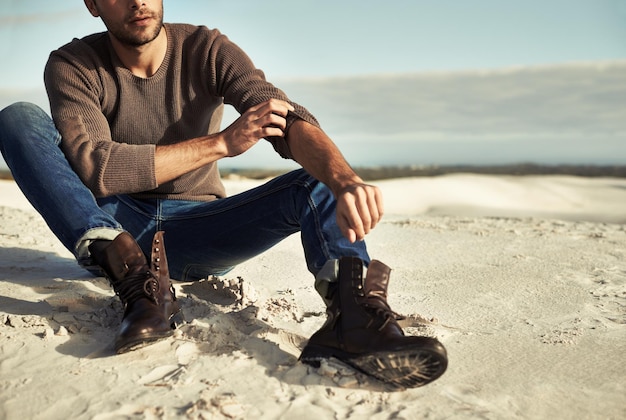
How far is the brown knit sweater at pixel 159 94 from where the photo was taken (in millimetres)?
2217

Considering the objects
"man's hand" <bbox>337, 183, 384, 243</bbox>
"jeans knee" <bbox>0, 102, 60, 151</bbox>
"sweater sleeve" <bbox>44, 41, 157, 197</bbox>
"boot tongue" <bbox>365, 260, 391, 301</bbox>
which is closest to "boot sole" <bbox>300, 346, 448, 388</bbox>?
"boot tongue" <bbox>365, 260, 391, 301</bbox>

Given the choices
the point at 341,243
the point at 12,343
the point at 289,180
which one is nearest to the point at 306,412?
the point at 341,243

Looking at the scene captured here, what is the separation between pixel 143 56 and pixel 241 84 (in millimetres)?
428

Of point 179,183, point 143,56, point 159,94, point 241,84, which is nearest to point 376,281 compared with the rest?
point 241,84

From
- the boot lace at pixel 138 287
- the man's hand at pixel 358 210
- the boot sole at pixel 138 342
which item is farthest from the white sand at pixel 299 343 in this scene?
A: the man's hand at pixel 358 210

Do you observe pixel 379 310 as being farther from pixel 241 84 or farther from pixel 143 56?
pixel 143 56

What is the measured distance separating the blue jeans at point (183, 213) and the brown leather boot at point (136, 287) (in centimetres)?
8

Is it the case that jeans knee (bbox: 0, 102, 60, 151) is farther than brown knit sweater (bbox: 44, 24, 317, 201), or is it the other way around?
brown knit sweater (bbox: 44, 24, 317, 201)

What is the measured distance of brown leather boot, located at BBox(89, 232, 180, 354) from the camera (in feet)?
5.74

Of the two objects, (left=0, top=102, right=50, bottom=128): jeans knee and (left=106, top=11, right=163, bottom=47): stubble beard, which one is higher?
(left=106, top=11, right=163, bottom=47): stubble beard

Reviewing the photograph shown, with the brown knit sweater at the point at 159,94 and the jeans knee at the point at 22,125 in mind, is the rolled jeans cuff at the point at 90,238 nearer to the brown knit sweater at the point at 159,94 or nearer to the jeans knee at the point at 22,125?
the brown knit sweater at the point at 159,94

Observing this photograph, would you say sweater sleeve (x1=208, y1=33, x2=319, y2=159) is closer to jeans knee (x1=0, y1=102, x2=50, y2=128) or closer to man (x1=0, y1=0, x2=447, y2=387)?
man (x1=0, y1=0, x2=447, y2=387)

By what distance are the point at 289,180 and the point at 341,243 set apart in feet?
1.22

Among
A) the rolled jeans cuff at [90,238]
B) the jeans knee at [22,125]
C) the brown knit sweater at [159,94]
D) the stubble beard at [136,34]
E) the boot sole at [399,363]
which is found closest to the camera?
the boot sole at [399,363]
